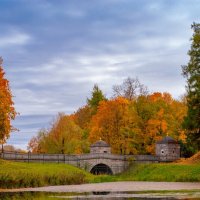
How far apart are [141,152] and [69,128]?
11.5 metres

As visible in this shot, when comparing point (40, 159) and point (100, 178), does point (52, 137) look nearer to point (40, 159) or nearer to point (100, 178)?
point (40, 159)

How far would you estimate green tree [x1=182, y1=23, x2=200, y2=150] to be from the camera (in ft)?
192

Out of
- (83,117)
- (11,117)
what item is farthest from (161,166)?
(83,117)

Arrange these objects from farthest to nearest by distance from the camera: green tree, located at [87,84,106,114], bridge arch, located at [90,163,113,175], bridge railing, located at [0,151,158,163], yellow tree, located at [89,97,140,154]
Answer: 1. green tree, located at [87,84,106,114]
2. yellow tree, located at [89,97,140,154]
3. bridge arch, located at [90,163,113,175]
4. bridge railing, located at [0,151,158,163]

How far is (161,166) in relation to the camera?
65.9 metres

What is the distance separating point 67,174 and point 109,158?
2356cm

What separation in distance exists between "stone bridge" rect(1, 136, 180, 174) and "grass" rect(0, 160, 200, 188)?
147cm

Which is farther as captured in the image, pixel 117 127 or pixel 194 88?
→ pixel 117 127

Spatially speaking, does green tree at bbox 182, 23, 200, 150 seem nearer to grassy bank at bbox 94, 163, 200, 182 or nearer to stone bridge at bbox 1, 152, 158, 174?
grassy bank at bbox 94, 163, 200, 182

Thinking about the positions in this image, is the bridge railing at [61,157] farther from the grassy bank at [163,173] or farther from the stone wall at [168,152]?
the grassy bank at [163,173]

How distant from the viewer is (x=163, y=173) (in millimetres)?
61750

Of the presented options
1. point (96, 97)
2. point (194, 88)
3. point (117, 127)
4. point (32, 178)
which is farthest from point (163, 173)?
point (96, 97)

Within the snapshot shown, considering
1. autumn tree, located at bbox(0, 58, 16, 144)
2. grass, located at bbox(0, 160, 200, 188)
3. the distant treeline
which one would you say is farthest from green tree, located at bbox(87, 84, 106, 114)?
autumn tree, located at bbox(0, 58, 16, 144)

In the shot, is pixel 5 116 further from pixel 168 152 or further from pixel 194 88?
pixel 168 152
